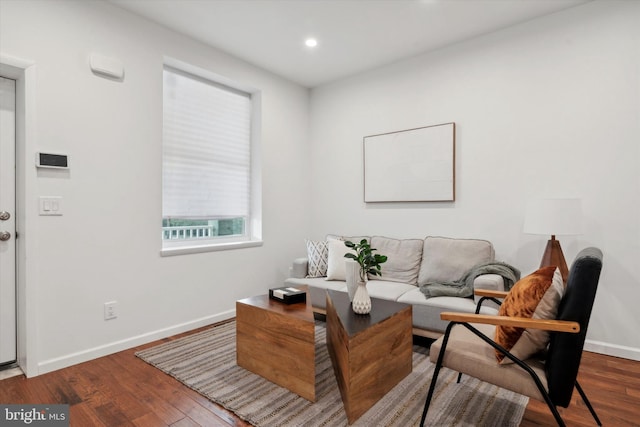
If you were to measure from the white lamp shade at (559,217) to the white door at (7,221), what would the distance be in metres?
3.77

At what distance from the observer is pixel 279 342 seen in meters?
2.14

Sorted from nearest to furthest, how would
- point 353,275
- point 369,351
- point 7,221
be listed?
point 369,351, point 353,275, point 7,221

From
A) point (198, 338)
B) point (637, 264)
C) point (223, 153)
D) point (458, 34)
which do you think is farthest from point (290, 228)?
point (637, 264)

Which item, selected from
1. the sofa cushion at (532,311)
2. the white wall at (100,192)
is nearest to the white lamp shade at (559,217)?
the sofa cushion at (532,311)

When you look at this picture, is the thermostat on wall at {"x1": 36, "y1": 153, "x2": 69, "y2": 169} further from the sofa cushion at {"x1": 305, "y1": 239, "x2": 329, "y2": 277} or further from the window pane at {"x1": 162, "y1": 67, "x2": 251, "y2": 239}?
the sofa cushion at {"x1": 305, "y1": 239, "x2": 329, "y2": 277}

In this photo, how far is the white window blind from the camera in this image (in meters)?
3.32

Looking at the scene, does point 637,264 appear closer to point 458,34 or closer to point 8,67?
point 458,34

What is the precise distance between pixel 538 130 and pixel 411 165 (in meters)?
1.16

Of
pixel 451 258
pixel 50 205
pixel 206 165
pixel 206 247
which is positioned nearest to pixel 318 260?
pixel 206 247

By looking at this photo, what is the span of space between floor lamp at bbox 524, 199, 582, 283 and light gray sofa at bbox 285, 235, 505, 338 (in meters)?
0.43

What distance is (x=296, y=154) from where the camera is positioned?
14.5 ft

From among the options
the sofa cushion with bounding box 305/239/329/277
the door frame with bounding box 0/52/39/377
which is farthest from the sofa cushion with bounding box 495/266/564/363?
the door frame with bounding box 0/52/39/377

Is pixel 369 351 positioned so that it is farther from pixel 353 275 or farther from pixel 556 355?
pixel 556 355

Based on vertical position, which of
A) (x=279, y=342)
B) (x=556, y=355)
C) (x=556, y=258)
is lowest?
(x=279, y=342)
